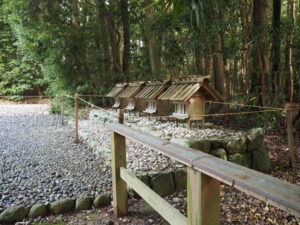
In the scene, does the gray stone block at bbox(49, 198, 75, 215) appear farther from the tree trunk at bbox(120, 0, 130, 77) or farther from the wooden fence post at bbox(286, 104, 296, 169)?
the tree trunk at bbox(120, 0, 130, 77)

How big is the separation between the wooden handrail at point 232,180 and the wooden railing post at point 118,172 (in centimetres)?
92

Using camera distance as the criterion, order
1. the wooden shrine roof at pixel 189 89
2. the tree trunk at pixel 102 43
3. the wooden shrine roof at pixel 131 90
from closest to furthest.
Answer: the wooden shrine roof at pixel 189 89 → the wooden shrine roof at pixel 131 90 → the tree trunk at pixel 102 43

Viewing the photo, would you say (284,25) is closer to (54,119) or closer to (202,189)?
(202,189)

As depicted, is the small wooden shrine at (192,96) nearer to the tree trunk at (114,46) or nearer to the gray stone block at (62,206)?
the gray stone block at (62,206)

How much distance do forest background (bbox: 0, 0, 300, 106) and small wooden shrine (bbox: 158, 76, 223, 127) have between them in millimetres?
1501

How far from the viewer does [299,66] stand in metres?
5.28

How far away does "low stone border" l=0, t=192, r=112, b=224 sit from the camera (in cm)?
253

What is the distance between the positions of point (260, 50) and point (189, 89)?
2.29m

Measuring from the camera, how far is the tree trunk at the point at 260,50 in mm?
5299

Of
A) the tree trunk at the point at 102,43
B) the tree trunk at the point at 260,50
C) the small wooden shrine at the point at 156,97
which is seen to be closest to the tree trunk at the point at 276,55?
the tree trunk at the point at 260,50

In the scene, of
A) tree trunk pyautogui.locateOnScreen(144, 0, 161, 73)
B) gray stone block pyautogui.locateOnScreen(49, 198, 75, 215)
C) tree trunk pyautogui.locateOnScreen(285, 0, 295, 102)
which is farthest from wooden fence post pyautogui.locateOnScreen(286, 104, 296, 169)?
tree trunk pyautogui.locateOnScreen(144, 0, 161, 73)

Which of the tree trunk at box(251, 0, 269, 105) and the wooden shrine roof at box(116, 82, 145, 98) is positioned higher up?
the tree trunk at box(251, 0, 269, 105)

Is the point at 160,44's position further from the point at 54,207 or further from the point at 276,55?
the point at 54,207

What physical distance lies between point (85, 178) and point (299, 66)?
5.01m
